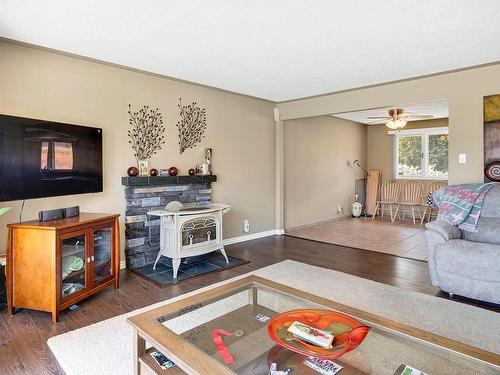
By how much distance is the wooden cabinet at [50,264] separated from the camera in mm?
2498

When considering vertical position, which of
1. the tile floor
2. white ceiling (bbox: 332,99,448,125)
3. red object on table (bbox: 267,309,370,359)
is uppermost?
white ceiling (bbox: 332,99,448,125)

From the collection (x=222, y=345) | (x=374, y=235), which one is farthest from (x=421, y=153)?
(x=222, y=345)

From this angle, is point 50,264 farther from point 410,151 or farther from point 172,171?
point 410,151

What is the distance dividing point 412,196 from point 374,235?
2.18 metres

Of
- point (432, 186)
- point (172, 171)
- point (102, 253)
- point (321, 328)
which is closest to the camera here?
point (321, 328)

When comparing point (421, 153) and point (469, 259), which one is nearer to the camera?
point (469, 259)

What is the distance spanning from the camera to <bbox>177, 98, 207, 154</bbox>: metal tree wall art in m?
4.27

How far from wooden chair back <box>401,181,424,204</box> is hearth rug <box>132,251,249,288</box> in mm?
4831

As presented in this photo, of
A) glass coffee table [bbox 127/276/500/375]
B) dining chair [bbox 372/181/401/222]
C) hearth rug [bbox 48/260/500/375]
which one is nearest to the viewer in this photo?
glass coffee table [bbox 127/276/500/375]

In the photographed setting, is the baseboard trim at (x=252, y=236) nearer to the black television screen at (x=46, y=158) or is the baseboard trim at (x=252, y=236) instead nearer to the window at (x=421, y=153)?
the black television screen at (x=46, y=158)

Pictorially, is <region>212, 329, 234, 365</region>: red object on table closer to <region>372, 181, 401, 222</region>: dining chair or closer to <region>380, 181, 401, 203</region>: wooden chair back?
<region>372, 181, 401, 222</region>: dining chair

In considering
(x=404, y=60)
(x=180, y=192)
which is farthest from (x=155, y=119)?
(x=404, y=60)

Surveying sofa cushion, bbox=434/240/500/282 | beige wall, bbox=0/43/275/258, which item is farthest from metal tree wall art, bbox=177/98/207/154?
sofa cushion, bbox=434/240/500/282

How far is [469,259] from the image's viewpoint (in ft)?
9.07
